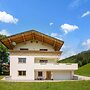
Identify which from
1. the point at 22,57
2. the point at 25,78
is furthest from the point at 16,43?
the point at 25,78

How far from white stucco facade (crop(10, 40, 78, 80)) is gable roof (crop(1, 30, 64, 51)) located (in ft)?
5.56

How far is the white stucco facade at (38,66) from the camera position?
4828cm

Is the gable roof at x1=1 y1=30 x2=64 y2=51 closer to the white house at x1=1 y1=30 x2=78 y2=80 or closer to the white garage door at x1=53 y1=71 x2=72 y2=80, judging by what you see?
the white house at x1=1 y1=30 x2=78 y2=80

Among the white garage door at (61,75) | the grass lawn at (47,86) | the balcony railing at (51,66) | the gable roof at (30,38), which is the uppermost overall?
the gable roof at (30,38)

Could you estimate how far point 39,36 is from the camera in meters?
50.3

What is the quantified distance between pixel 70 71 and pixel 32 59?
7.30 m

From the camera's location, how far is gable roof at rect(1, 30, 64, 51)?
4938 cm

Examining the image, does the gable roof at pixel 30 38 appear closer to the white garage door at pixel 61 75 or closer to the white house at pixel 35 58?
the white house at pixel 35 58

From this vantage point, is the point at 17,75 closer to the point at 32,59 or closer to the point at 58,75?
the point at 32,59

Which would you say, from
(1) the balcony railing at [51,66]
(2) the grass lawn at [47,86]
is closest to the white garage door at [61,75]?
(1) the balcony railing at [51,66]

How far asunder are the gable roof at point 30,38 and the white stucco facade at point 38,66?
5.56 feet

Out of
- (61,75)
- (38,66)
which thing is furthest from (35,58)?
(61,75)

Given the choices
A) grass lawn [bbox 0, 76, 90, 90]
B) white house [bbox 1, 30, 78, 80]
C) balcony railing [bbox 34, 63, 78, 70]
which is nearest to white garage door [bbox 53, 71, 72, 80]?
white house [bbox 1, 30, 78, 80]

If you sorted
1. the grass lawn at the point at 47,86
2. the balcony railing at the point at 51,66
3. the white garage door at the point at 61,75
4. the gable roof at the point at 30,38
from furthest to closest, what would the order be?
the white garage door at the point at 61,75
the gable roof at the point at 30,38
the balcony railing at the point at 51,66
the grass lawn at the point at 47,86
